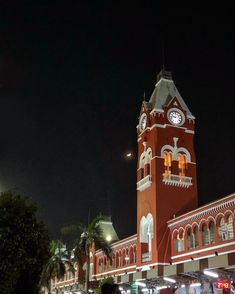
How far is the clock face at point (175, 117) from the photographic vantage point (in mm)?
50750

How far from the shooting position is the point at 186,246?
42719mm

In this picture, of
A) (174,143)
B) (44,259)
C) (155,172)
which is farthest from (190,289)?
(44,259)

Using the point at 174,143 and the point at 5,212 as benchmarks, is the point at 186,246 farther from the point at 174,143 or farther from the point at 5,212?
the point at 5,212

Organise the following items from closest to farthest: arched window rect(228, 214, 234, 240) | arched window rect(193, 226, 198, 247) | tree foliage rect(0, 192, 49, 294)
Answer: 1. tree foliage rect(0, 192, 49, 294)
2. arched window rect(228, 214, 234, 240)
3. arched window rect(193, 226, 198, 247)

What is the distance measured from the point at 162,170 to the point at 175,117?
248 inches

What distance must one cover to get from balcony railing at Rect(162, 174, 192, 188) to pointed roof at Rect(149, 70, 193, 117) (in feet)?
24.3

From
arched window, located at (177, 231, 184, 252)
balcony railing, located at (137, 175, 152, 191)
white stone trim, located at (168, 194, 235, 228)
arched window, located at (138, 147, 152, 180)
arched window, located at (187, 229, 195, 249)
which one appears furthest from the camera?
arched window, located at (138, 147, 152, 180)

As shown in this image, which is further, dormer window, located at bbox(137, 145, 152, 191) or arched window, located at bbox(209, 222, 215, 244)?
dormer window, located at bbox(137, 145, 152, 191)

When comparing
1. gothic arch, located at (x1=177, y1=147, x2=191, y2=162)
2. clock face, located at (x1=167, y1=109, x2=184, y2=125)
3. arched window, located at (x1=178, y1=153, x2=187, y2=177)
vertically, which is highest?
clock face, located at (x1=167, y1=109, x2=184, y2=125)

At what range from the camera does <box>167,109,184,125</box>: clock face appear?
50.8 meters

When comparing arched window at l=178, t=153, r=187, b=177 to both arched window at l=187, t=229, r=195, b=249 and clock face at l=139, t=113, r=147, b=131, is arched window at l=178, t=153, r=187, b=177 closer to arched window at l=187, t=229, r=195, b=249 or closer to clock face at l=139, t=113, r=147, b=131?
clock face at l=139, t=113, r=147, b=131

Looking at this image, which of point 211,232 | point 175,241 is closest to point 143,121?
Answer: point 175,241

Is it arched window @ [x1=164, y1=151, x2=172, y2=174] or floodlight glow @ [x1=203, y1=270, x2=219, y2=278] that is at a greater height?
arched window @ [x1=164, y1=151, x2=172, y2=174]

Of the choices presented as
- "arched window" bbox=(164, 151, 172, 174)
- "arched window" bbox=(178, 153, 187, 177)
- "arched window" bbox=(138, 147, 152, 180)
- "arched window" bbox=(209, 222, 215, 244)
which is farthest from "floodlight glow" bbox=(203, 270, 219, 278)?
"arched window" bbox=(138, 147, 152, 180)
